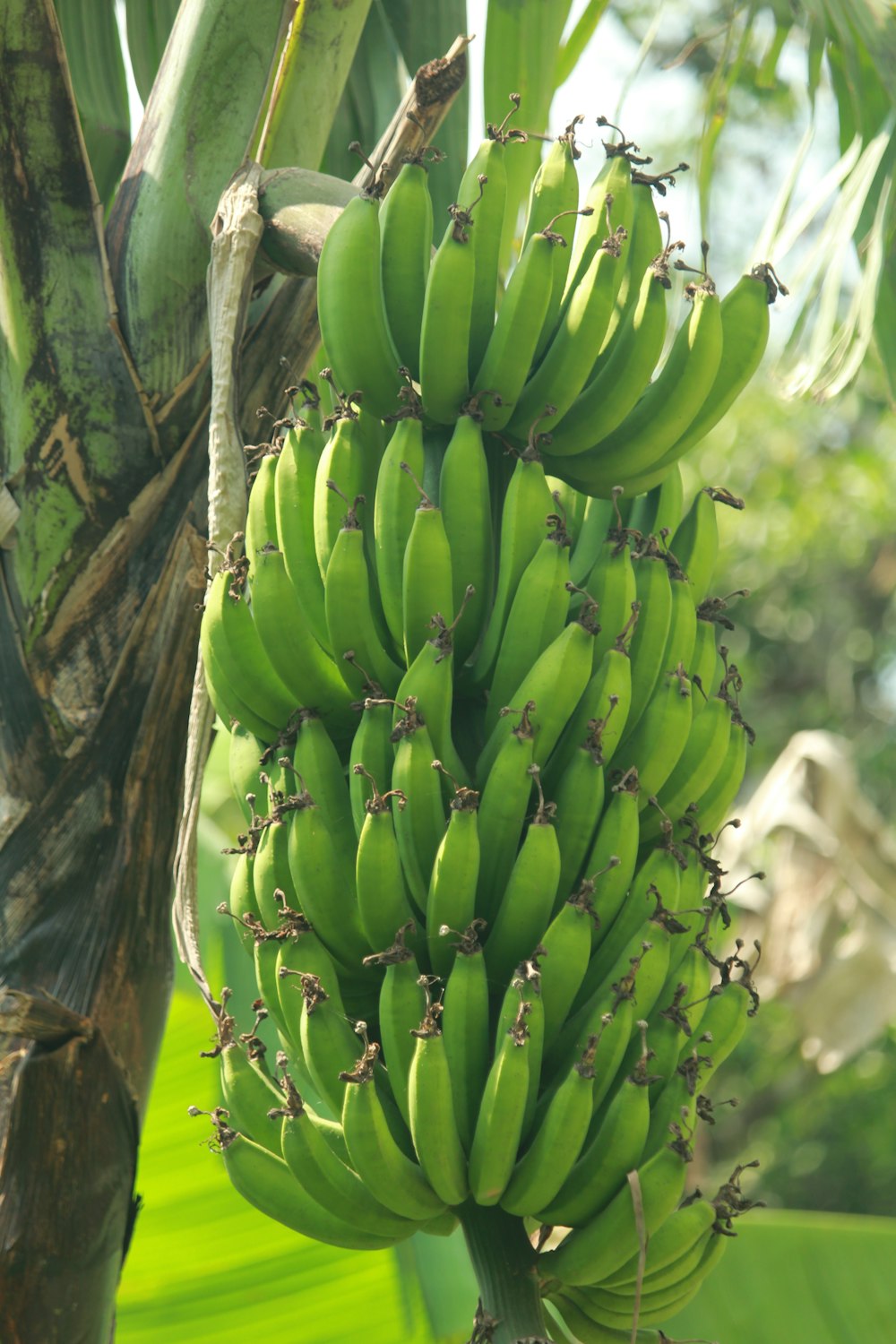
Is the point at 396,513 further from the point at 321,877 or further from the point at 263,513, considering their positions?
the point at 321,877

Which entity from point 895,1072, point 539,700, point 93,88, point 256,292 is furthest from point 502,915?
point 895,1072

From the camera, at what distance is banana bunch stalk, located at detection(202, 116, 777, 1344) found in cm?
110

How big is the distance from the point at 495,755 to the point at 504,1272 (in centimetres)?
45

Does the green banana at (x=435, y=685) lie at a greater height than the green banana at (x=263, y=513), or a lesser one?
lesser

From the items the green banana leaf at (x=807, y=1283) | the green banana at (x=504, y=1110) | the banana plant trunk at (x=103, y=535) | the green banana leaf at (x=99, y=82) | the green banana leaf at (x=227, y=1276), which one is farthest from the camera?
the green banana leaf at (x=807, y=1283)

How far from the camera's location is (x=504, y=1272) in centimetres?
112

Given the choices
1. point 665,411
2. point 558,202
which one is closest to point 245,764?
point 665,411

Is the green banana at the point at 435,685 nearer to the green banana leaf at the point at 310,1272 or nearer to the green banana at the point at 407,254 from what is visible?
the green banana at the point at 407,254

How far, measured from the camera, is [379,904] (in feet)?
3.74

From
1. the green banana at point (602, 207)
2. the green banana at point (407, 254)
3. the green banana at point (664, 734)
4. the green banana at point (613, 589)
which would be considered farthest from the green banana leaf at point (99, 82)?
the green banana at point (664, 734)

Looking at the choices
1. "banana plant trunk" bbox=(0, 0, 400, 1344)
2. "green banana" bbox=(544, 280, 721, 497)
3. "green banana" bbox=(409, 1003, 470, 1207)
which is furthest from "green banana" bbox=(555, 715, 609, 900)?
"banana plant trunk" bbox=(0, 0, 400, 1344)

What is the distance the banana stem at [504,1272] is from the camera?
3.57 feet

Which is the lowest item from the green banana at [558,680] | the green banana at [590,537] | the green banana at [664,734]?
the green banana at [664,734]

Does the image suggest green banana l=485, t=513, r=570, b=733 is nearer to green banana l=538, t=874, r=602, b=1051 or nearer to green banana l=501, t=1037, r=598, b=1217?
green banana l=538, t=874, r=602, b=1051
